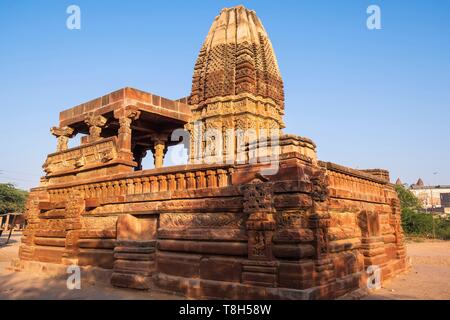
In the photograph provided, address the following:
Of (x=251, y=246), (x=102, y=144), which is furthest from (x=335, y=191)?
(x=102, y=144)

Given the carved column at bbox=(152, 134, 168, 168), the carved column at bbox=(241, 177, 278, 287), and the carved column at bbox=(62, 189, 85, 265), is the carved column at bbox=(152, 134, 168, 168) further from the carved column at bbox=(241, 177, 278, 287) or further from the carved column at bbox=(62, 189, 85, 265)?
the carved column at bbox=(241, 177, 278, 287)

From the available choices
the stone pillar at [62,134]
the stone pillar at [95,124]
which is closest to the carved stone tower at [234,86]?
the stone pillar at [95,124]

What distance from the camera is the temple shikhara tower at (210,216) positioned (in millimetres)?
6027

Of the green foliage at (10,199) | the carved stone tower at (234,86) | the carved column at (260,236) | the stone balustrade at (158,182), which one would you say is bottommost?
the carved column at (260,236)

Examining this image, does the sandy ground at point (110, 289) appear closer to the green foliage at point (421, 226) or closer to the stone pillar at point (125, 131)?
the stone pillar at point (125, 131)

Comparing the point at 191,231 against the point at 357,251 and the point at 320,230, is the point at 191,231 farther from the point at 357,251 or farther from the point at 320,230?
the point at 357,251

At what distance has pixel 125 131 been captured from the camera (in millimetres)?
9938

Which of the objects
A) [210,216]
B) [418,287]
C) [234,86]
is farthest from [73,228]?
[418,287]

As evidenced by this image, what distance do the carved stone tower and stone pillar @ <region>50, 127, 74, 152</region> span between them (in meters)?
4.02

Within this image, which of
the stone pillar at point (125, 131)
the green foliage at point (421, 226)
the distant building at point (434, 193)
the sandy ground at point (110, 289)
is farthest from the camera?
the distant building at point (434, 193)

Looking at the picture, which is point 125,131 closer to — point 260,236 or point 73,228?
point 73,228

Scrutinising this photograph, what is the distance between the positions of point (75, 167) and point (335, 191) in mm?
7204

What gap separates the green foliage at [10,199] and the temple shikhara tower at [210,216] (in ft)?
139

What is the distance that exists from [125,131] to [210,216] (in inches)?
166
